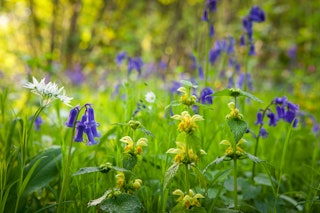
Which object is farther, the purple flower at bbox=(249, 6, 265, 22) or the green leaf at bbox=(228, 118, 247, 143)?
the purple flower at bbox=(249, 6, 265, 22)

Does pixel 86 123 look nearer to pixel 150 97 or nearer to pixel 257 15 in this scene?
pixel 150 97

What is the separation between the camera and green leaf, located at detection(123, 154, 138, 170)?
125 cm

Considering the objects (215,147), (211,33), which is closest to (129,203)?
(215,147)

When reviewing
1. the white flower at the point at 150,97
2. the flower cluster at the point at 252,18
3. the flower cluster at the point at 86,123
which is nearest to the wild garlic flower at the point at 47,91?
the flower cluster at the point at 86,123

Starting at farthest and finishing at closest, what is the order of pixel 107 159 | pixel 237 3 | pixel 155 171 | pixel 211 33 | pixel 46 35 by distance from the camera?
pixel 46 35
pixel 237 3
pixel 211 33
pixel 107 159
pixel 155 171

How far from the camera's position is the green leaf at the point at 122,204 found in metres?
1.14

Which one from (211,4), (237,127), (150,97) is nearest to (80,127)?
(237,127)

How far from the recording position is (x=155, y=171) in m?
1.68

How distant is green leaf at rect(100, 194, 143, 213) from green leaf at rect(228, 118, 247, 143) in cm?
39

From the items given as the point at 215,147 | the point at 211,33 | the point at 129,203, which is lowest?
the point at 129,203

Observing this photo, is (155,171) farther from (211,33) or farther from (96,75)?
(96,75)

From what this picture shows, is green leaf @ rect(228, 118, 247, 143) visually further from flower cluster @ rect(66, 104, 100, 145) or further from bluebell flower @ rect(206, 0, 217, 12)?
bluebell flower @ rect(206, 0, 217, 12)

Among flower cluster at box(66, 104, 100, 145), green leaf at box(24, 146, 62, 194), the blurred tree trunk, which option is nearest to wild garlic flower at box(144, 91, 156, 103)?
green leaf at box(24, 146, 62, 194)

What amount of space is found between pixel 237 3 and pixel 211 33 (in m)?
6.92
